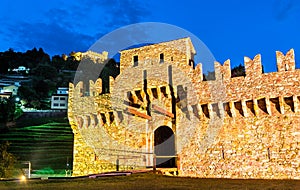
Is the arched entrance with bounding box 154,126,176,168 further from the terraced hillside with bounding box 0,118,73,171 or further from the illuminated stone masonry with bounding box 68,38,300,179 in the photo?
the terraced hillside with bounding box 0,118,73,171

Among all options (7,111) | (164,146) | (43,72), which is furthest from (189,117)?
(43,72)

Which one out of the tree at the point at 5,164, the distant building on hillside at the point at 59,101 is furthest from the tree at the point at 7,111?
the tree at the point at 5,164

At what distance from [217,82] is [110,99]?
6133mm

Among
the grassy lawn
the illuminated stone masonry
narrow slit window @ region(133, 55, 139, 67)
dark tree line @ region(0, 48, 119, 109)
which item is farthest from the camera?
dark tree line @ region(0, 48, 119, 109)

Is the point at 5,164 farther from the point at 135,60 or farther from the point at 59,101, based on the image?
the point at 59,101

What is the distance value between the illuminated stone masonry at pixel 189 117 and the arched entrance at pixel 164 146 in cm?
7

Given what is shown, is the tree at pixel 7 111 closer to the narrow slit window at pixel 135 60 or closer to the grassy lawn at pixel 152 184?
the narrow slit window at pixel 135 60

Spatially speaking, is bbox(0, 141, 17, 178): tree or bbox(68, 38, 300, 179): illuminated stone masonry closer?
bbox(68, 38, 300, 179): illuminated stone masonry

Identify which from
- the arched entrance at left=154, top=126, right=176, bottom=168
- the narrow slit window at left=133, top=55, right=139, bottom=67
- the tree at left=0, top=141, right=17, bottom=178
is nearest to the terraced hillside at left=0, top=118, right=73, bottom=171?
the tree at left=0, top=141, right=17, bottom=178

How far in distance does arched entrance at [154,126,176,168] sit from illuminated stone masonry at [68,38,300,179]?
0.07m

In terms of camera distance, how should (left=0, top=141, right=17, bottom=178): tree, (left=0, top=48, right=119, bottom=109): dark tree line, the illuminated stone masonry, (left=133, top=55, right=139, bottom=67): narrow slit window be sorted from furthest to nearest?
(left=0, top=48, right=119, bottom=109): dark tree line
(left=0, top=141, right=17, bottom=178): tree
(left=133, top=55, right=139, bottom=67): narrow slit window
the illuminated stone masonry

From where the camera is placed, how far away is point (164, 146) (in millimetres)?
18844

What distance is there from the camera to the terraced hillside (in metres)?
36.0

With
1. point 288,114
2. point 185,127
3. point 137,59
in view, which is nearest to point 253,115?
point 288,114
